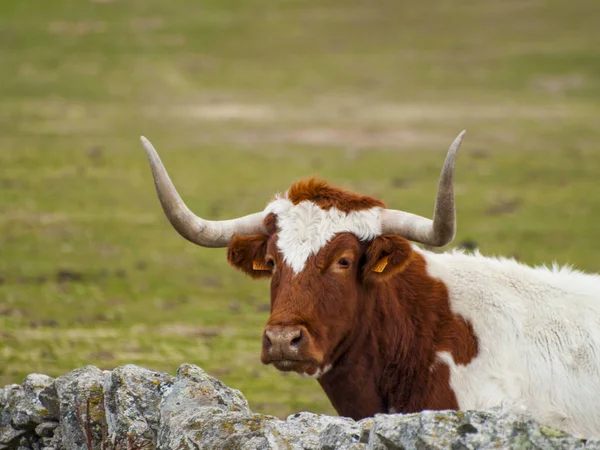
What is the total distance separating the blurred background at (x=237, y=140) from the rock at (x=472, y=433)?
19.8 feet

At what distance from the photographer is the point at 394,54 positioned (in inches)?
1966

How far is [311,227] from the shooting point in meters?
8.56

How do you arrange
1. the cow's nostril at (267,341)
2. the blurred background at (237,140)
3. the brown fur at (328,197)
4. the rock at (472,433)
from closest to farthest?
the rock at (472,433) < the cow's nostril at (267,341) < the brown fur at (328,197) < the blurred background at (237,140)

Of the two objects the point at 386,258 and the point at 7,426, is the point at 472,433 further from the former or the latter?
the point at 7,426

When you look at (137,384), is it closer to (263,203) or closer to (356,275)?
(356,275)

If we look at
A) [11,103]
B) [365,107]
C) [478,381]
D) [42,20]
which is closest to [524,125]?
[365,107]

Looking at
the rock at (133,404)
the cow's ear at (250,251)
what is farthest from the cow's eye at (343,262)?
the rock at (133,404)

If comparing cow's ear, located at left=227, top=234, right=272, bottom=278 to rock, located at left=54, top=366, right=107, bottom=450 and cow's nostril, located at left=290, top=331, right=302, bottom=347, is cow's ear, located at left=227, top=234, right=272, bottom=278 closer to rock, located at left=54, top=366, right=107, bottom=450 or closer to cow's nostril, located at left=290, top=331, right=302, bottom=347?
cow's nostril, located at left=290, top=331, right=302, bottom=347

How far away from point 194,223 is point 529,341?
275cm

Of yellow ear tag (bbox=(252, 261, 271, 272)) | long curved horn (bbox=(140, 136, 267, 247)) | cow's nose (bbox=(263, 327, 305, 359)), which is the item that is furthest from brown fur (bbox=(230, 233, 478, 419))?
long curved horn (bbox=(140, 136, 267, 247))

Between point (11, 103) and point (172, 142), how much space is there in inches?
361

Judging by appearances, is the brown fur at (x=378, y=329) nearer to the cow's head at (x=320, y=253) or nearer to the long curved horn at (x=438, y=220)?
the cow's head at (x=320, y=253)

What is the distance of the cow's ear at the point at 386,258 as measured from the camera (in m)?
8.53

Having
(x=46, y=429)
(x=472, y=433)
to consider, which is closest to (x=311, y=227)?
(x=46, y=429)
